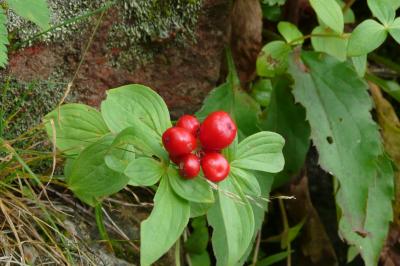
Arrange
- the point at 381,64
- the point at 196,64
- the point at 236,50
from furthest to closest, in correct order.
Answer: the point at 381,64 < the point at 236,50 < the point at 196,64

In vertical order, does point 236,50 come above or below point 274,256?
above

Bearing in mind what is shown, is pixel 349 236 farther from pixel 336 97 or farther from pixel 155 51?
pixel 155 51

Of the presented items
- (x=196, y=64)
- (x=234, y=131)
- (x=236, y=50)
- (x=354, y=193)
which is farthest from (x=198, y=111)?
(x=234, y=131)

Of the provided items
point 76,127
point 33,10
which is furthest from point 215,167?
point 33,10

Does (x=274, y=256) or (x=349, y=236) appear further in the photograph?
(x=274, y=256)

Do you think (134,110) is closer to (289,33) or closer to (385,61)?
(289,33)

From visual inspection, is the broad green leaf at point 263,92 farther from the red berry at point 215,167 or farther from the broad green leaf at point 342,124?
the red berry at point 215,167

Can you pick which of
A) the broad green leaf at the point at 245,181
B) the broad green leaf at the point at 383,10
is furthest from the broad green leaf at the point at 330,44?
the broad green leaf at the point at 245,181
